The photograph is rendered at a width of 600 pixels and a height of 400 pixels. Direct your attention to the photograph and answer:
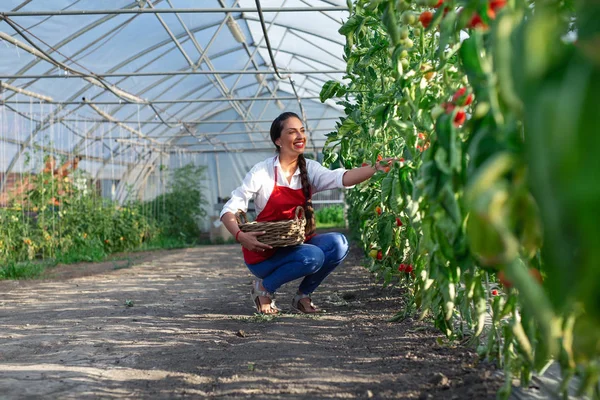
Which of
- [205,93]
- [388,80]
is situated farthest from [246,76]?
[388,80]

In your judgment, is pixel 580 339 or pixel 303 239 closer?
pixel 580 339

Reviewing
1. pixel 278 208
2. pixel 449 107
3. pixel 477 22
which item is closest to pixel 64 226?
pixel 278 208

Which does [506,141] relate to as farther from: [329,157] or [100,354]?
[329,157]

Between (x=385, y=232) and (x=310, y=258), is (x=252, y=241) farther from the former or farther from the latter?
(x=385, y=232)

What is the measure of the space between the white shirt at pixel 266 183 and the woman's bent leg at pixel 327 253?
0.30 m

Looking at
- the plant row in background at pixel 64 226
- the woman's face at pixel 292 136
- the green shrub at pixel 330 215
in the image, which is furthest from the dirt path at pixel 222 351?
the green shrub at pixel 330 215

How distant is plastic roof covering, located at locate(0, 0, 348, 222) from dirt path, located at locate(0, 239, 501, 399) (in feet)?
10.4

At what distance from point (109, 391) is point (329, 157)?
223cm

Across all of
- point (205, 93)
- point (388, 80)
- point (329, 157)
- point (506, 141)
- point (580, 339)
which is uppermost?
point (205, 93)

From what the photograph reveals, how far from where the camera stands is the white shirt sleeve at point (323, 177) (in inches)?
126

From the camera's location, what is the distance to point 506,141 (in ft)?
3.01

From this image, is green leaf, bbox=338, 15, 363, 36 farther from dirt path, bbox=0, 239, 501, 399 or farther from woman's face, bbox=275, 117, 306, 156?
dirt path, bbox=0, 239, 501, 399

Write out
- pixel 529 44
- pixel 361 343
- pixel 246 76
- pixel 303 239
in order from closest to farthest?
pixel 529 44 → pixel 361 343 → pixel 303 239 → pixel 246 76

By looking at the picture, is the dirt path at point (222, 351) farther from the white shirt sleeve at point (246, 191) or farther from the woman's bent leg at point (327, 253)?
the white shirt sleeve at point (246, 191)
